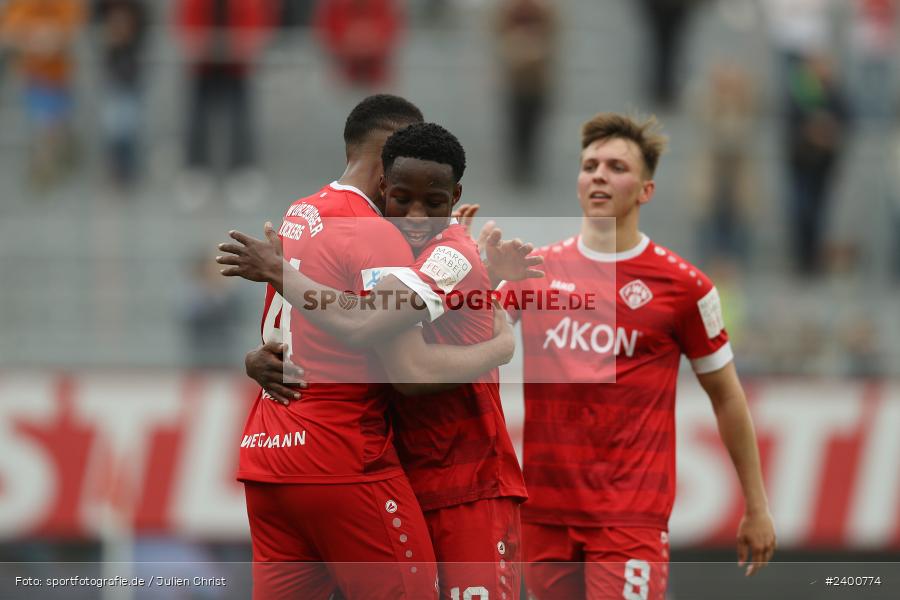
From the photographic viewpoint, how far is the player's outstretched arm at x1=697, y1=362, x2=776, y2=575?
6492 mm

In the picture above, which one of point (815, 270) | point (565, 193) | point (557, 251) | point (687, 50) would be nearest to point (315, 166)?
point (565, 193)

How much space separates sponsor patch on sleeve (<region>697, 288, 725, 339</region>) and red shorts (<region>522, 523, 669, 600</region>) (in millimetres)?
990

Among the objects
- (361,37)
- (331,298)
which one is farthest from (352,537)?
(361,37)

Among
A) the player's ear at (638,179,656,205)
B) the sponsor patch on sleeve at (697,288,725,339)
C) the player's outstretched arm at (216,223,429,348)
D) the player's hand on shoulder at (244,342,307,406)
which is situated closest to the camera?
the player's outstretched arm at (216,223,429,348)

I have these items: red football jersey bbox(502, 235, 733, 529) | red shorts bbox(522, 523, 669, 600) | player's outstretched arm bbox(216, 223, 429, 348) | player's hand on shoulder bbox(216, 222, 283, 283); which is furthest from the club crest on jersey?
player's hand on shoulder bbox(216, 222, 283, 283)

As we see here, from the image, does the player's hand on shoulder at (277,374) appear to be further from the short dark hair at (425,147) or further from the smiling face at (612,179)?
the smiling face at (612,179)

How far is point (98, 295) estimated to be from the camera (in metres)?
13.7

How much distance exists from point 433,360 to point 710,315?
184 cm

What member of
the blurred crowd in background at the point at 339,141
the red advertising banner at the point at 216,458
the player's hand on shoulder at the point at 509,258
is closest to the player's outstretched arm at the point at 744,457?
the player's hand on shoulder at the point at 509,258

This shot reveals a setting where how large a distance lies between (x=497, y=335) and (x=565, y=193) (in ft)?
32.7

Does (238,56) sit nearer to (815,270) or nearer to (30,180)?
(30,180)

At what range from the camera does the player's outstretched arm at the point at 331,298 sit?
516 cm

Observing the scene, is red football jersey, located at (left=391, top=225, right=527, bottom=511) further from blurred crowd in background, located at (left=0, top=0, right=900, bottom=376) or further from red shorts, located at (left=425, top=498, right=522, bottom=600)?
blurred crowd in background, located at (left=0, top=0, right=900, bottom=376)

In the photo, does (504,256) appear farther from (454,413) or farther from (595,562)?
(595,562)
